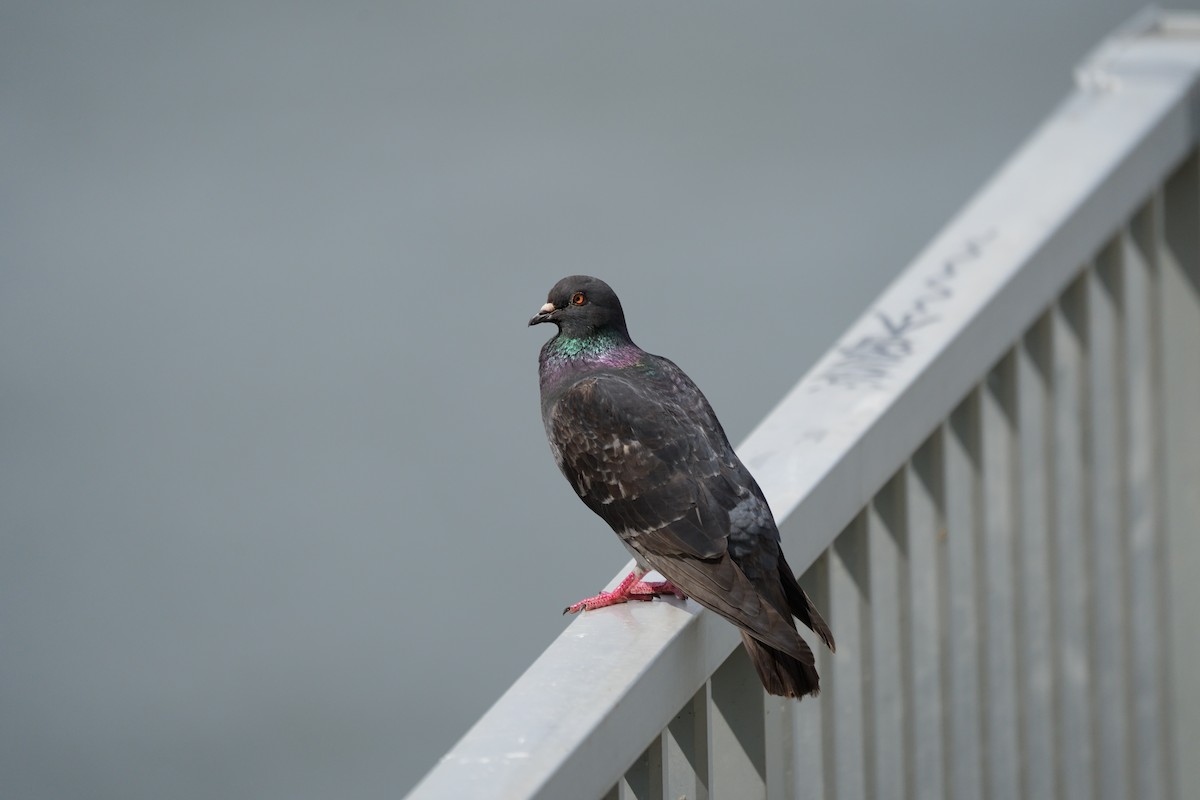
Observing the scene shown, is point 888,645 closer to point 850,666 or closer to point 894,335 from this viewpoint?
point 850,666

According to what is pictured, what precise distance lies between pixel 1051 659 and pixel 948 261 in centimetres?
67

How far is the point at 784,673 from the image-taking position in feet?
6.44

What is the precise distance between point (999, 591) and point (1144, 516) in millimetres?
470

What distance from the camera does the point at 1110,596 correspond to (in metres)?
2.59

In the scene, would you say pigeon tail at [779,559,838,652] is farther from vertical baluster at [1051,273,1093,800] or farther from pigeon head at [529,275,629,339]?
pigeon head at [529,275,629,339]

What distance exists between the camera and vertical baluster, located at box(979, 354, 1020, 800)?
234 cm

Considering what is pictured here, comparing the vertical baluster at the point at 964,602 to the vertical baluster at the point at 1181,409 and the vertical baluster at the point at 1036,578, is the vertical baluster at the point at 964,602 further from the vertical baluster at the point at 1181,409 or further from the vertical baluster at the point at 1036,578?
the vertical baluster at the point at 1181,409

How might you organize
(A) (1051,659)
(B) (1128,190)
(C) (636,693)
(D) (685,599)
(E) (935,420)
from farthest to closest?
(B) (1128,190) < (A) (1051,659) < (E) (935,420) < (D) (685,599) < (C) (636,693)

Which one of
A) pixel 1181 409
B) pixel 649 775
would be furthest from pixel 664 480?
pixel 1181 409

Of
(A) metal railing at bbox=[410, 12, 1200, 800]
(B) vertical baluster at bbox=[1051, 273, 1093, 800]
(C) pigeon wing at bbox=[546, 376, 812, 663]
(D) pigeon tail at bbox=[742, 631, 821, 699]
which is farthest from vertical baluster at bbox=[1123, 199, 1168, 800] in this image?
(D) pigeon tail at bbox=[742, 631, 821, 699]

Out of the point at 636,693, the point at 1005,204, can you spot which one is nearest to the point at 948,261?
the point at 1005,204

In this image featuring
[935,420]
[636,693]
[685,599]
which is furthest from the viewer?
[935,420]

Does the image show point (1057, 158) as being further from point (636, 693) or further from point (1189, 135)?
point (636, 693)

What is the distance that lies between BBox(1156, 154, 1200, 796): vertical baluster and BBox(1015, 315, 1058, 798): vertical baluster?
369 millimetres
